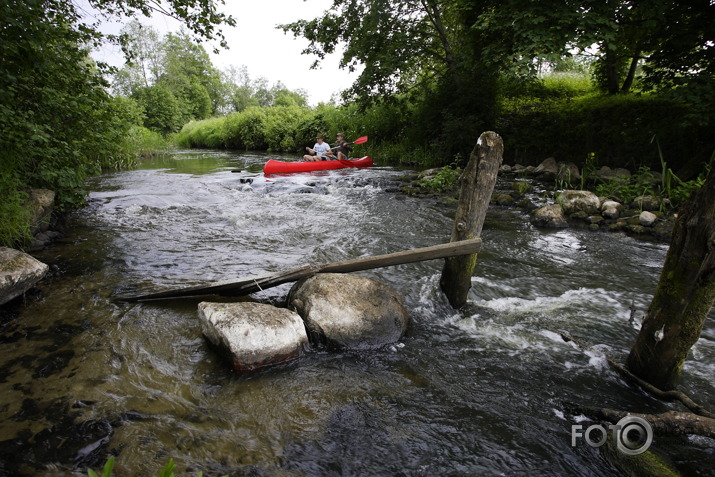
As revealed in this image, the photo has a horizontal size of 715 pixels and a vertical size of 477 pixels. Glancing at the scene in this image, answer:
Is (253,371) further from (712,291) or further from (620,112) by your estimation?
(620,112)

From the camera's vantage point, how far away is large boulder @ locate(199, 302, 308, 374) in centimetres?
293

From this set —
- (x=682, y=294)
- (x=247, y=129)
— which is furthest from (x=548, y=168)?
(x=247, y=129)

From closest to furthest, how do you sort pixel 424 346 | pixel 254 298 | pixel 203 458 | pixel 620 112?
1. pixel 203 458
2. pixel 424 346
3. pixel 254 298
4. pixel 620 112

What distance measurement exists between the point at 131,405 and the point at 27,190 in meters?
4.92

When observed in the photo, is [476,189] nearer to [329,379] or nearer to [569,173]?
[329,379]

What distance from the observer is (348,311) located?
3445 millimetres

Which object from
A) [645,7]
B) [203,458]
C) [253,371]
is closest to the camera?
[203,458]

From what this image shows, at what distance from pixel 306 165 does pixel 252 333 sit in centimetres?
1140

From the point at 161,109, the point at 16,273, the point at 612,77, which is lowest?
the point at 16,273

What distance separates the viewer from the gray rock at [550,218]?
7.42 meters

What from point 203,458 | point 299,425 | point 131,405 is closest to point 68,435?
point 131,405

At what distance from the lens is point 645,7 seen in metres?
7.21

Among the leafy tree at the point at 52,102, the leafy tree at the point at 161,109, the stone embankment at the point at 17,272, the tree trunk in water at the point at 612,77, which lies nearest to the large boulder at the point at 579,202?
the tree trunk in water at the point at 612,77

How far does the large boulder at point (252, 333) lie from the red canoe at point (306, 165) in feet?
34.3
